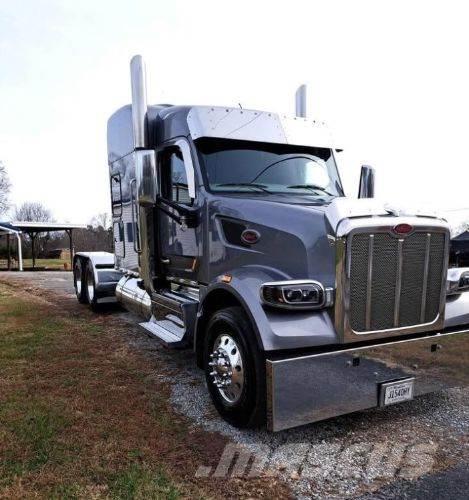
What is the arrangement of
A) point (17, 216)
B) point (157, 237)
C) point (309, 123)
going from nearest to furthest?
point (309, 123), point (157, 237), point (17, 216)

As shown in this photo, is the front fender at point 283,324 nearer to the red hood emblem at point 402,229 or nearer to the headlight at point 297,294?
the headlight at point 297,294

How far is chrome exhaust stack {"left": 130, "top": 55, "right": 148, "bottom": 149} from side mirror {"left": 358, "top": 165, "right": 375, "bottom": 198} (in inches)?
103

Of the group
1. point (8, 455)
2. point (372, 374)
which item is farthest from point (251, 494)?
point (8, 455)

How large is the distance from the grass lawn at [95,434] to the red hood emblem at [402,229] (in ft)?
6.28

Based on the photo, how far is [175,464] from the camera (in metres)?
3.00

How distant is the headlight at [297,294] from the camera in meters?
3.17

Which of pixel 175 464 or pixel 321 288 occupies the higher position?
pixel 321 288

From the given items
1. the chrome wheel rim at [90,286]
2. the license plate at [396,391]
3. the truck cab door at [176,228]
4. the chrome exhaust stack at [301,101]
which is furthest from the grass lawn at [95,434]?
the chrome exhaust stack at [301,101]

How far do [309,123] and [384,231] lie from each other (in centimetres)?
220

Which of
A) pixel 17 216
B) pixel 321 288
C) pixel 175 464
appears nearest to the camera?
pixel 175 464

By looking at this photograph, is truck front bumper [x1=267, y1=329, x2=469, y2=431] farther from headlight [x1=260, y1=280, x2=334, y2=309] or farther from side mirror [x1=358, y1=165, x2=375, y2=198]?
side mirror [x1=358, y1=165, x2=375, y2=198]

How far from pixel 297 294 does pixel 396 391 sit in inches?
42.3

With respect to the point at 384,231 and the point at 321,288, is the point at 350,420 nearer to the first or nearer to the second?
the point at 321,288

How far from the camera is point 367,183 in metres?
5.41
